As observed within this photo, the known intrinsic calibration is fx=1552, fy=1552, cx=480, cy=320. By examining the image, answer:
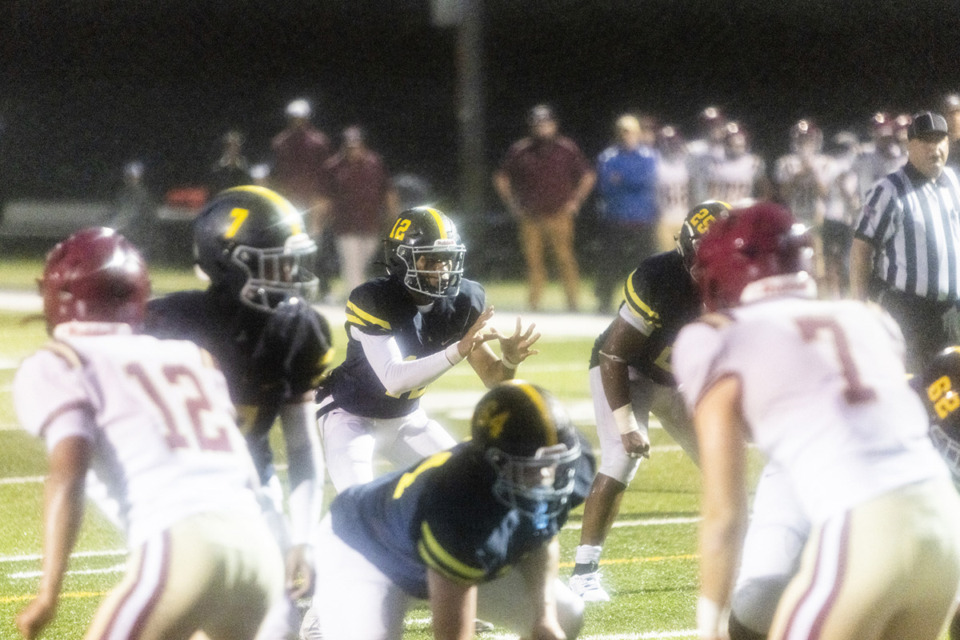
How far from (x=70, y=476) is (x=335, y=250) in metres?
14.1

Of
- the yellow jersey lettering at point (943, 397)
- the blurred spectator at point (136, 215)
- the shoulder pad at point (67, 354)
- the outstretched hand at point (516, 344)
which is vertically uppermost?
the shoulder pad at point (67, 354)

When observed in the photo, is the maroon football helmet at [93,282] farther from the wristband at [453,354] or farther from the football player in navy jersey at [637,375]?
the football player in navy jersey at [637,375]

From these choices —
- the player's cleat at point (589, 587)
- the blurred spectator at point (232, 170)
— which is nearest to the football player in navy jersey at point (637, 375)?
the player's cleat at point (589, 587)

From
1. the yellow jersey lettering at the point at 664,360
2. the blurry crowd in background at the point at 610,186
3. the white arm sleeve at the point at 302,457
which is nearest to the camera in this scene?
the white arm sleeve at the point at 302,457

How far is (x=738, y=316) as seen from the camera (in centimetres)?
322

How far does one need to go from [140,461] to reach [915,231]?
14.9ft

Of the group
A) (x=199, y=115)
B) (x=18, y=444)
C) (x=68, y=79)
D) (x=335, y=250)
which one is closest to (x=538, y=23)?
(x=199, y=115)

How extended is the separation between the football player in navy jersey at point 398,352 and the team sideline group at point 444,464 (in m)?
0.91

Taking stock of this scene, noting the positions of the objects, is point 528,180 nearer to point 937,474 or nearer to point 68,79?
point 937,474

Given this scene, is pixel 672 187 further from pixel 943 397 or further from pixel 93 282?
pixel 93 282

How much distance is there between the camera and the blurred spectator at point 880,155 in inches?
509

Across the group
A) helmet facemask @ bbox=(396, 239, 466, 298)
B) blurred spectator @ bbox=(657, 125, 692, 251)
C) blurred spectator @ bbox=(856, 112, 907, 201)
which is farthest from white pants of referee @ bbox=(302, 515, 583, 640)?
blurred spectator @ bbox=(657, 125, 692, 251)

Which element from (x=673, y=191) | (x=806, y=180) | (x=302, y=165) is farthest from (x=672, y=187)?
(x=302, y=165)

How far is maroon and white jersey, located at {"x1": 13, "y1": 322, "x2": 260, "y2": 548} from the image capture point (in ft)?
10.5
